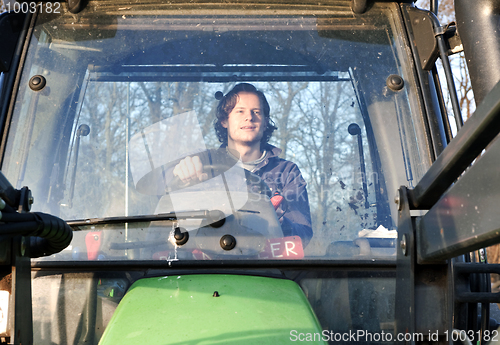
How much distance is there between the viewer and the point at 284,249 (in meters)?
1.86

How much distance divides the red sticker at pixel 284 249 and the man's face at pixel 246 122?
410 mm

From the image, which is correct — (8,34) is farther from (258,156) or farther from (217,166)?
(258,156)

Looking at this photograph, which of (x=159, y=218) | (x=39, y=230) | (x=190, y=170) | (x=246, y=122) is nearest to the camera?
(x=39, y=230)

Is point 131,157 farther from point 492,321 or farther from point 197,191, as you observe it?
point 492,321

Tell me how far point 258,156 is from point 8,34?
114 cm

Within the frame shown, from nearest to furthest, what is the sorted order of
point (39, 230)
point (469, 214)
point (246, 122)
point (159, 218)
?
point (469, 214)
point (39, 230)
point (159, 218)
point (246, 122)

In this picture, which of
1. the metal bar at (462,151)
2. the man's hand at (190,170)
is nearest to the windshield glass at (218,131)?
the man's hand at (190,170)

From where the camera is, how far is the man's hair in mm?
2021

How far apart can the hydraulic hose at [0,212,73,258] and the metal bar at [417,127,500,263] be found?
1058 mm

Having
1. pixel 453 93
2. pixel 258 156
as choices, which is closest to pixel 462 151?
pixel 453 93

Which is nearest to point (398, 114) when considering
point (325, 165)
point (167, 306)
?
point (325, 165)

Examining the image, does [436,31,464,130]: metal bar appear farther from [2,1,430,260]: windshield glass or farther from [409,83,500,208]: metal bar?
[409,83,500,208]: metal bar

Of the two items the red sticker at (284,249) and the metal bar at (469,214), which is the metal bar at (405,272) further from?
the red sticker at (284,249)

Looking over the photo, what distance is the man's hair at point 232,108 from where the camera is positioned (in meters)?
2.02
